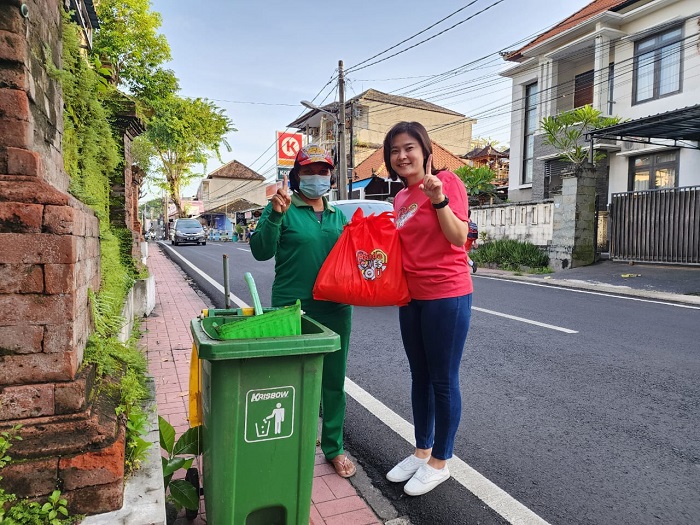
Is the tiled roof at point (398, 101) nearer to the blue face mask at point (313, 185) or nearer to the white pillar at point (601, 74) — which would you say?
the white pillar at point (601, 74)

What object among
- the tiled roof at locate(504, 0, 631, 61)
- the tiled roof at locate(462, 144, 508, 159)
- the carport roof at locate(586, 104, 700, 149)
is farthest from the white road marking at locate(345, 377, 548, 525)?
the tiled roof at locate(462, 144, 508, 159)

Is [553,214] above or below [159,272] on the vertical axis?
above

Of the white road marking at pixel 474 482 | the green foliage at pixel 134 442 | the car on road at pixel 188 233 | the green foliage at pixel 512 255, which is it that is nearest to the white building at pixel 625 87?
the green foliage at pixel 512 255

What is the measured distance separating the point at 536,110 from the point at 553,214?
305 inches

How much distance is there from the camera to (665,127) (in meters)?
11.7

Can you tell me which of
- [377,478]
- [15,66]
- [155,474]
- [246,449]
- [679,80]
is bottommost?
[377,478]

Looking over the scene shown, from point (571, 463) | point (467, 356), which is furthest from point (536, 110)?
point (571, 463)

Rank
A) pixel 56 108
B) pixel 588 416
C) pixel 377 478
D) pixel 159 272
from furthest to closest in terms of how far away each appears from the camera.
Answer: pixel 159 272
pixel 588 416
pixel 377 478
pixel 56 108

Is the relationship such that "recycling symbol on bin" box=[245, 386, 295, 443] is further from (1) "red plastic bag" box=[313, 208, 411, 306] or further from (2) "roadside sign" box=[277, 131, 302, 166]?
(2) "roadside sign" box=[277, 131, 302, 166]

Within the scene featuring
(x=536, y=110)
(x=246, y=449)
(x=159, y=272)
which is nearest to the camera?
(x=246, y=449)

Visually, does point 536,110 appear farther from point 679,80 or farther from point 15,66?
point 15,66

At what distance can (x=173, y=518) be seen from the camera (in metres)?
2.22

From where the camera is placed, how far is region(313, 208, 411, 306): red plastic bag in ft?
8.18

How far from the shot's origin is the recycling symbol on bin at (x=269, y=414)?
189 cm
